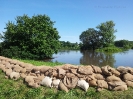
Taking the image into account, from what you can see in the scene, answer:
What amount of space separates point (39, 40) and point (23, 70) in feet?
33.4

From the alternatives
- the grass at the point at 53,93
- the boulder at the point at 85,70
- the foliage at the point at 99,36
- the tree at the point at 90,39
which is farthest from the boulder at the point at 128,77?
the tree at the point at 90,39

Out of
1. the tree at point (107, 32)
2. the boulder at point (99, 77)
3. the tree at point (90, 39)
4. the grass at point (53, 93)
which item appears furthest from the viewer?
the tree at point (90, 39)

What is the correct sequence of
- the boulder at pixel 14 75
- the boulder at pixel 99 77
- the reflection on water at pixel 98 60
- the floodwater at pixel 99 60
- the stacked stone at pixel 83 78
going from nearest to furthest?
the stacked stone at pixel 83 78, the boulder at pixel 99 77, the boulder at pixel 14 75, the floodwater at pixel 99 60, the reflection on water at pixel 98 60

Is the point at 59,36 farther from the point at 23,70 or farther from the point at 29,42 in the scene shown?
the point at 23,70

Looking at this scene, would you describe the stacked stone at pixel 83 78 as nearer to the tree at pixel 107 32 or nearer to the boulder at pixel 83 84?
the boulder at pixel 83 84

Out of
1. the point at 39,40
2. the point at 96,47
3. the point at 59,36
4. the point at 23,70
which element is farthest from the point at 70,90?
the point at 96,47

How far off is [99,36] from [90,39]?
3.57 m

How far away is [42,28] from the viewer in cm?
1530

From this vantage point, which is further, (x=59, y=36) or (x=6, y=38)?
(x=59, y=36)

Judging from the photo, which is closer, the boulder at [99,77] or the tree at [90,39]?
the boulder at [99,77]

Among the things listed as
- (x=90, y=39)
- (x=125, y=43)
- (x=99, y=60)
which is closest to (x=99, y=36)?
(x=90, y=39)

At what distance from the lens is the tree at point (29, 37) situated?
14.5 metres

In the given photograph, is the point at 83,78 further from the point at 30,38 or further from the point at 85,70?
the point at 30,38

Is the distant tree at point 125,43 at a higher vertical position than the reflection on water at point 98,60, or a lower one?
higher
